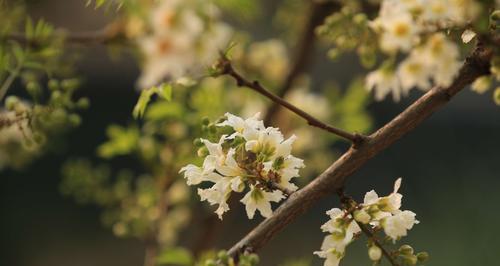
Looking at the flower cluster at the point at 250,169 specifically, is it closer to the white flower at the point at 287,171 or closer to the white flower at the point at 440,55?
the white flower at the point at 287,171

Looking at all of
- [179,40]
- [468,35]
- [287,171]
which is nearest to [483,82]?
[468,35]

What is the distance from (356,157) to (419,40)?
0.15m

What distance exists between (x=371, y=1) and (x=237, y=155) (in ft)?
1.38

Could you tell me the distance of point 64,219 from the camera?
2.03m

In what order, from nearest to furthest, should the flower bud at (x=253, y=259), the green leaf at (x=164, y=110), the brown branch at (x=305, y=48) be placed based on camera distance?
the flower bud at (x=253, y=259) → the green leaf at (x=164, y=110) → the brown branch at (x=305, y=48)

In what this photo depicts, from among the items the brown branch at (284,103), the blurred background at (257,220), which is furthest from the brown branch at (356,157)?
the blurred background at (257,220)

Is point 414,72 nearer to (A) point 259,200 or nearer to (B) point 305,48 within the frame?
(A) point 259,200

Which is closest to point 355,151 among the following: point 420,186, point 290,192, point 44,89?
point 290,192

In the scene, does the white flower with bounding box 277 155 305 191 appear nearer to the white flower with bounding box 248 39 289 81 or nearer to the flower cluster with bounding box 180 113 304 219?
the flower cluster with bounding box 180 113 304 219

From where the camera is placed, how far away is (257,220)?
5.94ft

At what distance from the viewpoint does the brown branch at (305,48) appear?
3.20 feet

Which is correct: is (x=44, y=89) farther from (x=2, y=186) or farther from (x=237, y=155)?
(x=237, y=155)

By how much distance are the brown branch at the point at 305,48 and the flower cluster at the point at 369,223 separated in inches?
20.6

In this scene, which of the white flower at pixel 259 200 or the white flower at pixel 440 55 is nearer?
the white flower at pixel 259 200
